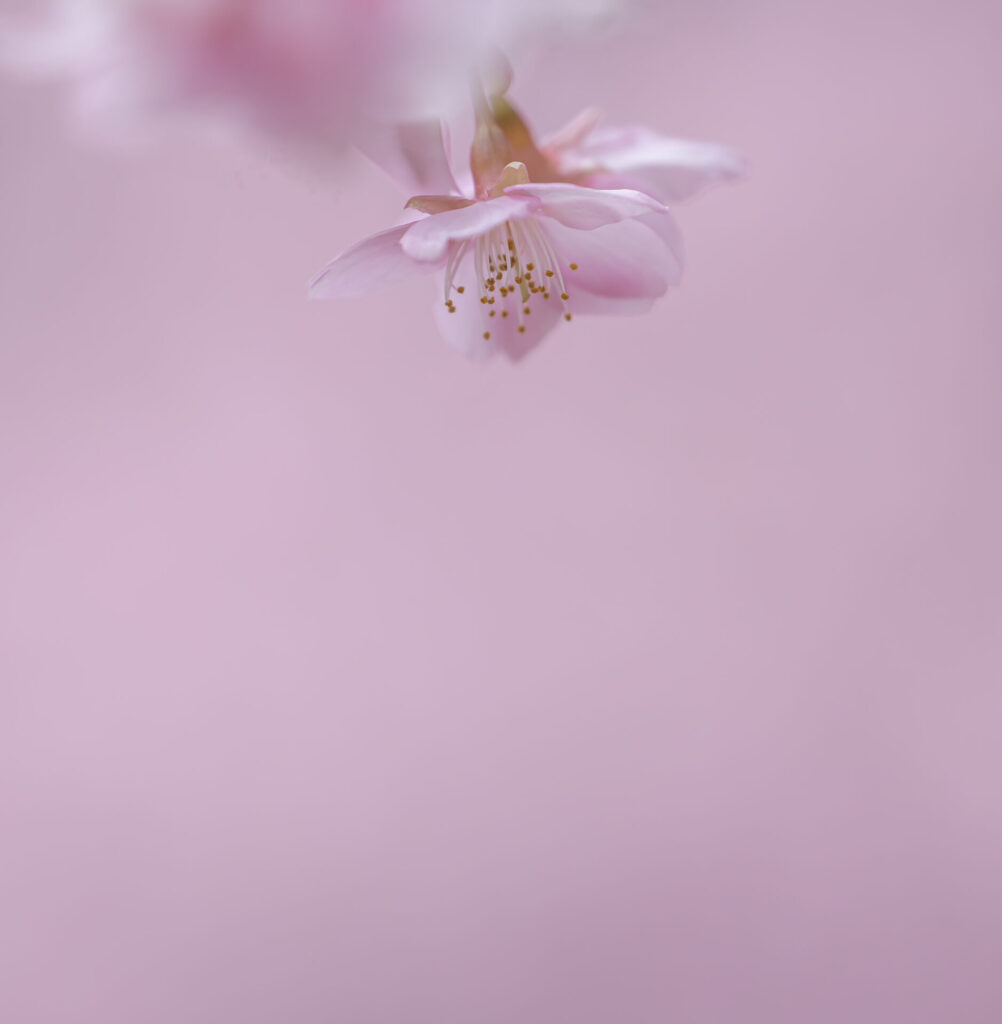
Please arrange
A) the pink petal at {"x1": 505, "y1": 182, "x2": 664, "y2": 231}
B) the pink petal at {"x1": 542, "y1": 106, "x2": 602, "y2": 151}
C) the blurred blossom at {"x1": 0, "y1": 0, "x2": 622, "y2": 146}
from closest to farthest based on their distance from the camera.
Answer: the blurred blossom at {"x1": 0, "y1": 0, "x2": 622, "y2": 146}
the pink petal at {"x1": 505, "y1": 182, "x2": 664, "y2": 231}
the pink petal at {"x1": 542, "y1": 106, "x2": 602, "y2": 151}

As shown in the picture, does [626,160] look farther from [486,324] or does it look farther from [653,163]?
[486,324]

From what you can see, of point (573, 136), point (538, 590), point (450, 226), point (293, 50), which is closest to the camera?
point (293, 50)

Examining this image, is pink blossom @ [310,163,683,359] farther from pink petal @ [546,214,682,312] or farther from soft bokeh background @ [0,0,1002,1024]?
soft bokeh background @ [0,0,1002,1024]

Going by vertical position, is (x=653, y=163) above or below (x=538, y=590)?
below

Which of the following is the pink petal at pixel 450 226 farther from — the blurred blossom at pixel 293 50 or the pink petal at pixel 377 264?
the blurred blossom at pixel 293 50

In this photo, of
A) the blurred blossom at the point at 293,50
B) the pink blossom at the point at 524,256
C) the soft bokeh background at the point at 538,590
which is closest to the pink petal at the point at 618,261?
the pink blossom at the point at 524,256

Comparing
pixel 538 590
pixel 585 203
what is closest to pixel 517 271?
pixel 585 203

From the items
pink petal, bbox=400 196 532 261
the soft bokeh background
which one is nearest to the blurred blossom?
pink petal, bbox=400 196 532 261

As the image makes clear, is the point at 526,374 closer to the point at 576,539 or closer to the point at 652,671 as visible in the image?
the point at 576,539
